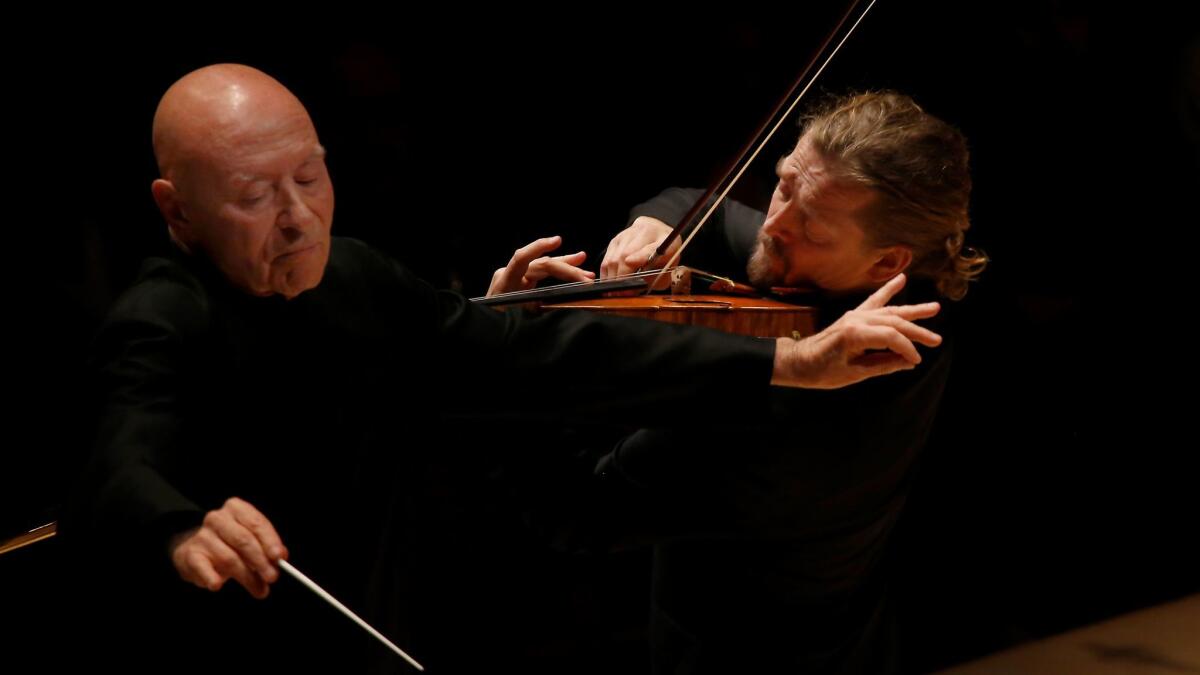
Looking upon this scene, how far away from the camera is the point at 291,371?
134 cm

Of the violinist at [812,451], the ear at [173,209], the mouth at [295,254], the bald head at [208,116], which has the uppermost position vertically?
the bald head at [208,116]

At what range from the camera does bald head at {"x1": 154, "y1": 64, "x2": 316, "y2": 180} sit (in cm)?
115

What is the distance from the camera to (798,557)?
1836 mm

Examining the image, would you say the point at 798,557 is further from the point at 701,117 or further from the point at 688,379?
the point at 701,117

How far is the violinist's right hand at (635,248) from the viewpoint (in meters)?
1.89

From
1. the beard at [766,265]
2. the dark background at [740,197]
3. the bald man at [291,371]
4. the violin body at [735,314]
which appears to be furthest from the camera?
the beard at [766,265]

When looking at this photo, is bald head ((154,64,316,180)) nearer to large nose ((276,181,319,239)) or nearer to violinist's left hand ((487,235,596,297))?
large nose ((276,181,319,239))

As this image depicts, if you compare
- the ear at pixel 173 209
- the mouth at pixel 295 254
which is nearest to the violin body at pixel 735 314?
the mouth at pixel 295 254

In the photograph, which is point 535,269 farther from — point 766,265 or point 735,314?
point 766,265

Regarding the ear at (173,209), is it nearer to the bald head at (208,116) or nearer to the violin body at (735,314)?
the bald head at (208,116)

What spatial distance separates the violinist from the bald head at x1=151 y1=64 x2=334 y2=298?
20.6 inches

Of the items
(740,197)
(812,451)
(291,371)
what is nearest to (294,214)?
(291,371)

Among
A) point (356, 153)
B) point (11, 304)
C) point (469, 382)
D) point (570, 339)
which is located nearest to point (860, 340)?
point (570, 339)

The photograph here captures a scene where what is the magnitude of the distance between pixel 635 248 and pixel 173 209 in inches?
35.5
